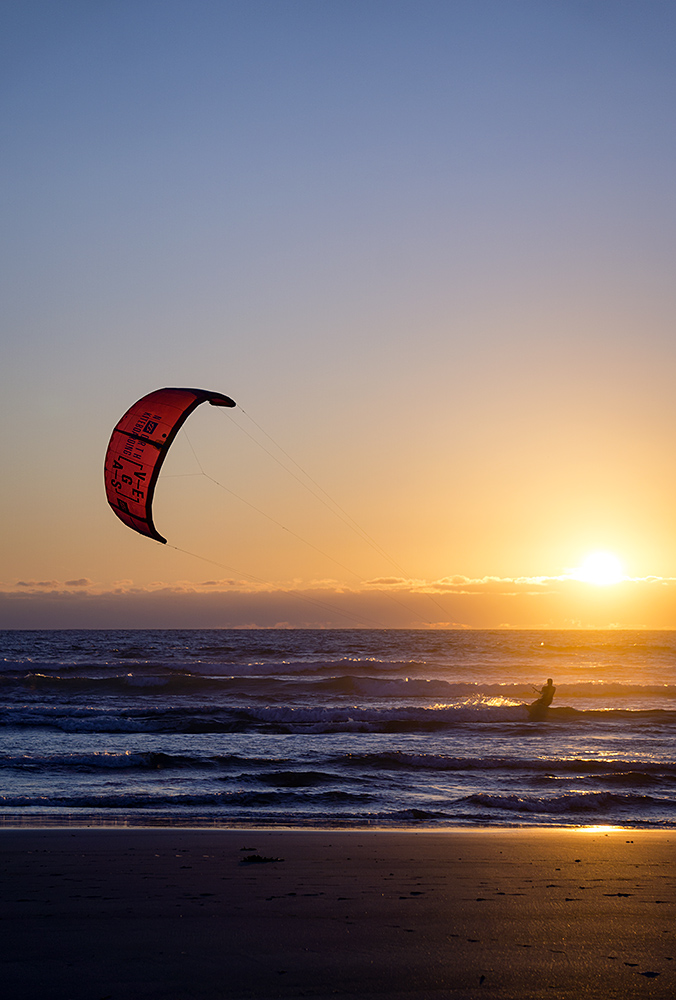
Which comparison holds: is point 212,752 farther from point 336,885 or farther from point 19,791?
point 336,885

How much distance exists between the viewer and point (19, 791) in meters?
11.0

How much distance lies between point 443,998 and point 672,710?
69.4 feet

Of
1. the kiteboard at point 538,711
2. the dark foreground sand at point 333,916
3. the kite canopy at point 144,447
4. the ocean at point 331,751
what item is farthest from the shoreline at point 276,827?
the kiteboard at point 538,711

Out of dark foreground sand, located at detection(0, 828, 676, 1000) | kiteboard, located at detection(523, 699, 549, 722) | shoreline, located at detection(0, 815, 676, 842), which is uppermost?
dark foreground sand, located at detection(0, 828, 676, 1000)

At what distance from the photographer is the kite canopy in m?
13.0

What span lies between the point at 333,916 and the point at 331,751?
10.1m

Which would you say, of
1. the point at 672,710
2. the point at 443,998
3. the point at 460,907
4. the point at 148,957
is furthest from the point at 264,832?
the point at 672,710

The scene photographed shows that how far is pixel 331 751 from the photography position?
15.4 metres

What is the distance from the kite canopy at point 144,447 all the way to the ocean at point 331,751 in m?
4.46

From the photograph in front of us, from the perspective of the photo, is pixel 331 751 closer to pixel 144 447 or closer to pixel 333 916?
pixel 144 447

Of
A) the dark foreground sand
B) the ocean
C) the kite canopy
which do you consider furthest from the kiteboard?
the dark foreground sand

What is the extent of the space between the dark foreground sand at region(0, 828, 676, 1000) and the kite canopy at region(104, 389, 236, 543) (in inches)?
240

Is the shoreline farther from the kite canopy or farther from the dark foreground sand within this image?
the kite canopy

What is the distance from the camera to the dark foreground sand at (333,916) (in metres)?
4.31
